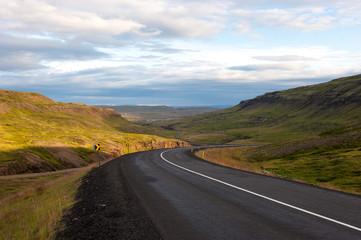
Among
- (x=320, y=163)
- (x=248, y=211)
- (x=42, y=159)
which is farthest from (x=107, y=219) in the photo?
(x=42, y=159)

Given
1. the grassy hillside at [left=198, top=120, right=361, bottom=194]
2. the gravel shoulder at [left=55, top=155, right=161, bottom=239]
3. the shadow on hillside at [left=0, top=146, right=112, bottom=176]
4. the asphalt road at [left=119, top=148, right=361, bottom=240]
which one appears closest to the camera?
the asphalt road at [left=119, top=148, right=361, bottom=240]

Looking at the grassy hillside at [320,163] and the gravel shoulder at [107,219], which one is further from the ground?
the gravel shoulder at [107,219]

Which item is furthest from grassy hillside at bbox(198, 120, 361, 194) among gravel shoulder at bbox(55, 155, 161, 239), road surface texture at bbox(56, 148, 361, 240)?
gravel shoulder at bbox(55, 155, 161, 239)

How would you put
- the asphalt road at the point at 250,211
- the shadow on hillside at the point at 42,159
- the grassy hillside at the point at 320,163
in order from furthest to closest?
the shadow on hillside at the point at 42,159 → the grassy hillside at the point at 320,163 → the asphalt road at the point at 250,211

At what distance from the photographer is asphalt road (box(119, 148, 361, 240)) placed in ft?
22.8

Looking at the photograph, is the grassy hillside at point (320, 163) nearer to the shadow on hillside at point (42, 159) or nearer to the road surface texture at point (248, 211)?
the road surface texture at point (248, 211)

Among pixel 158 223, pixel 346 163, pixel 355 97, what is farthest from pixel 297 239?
pixel 355 97

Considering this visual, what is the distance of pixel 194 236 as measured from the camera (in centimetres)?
679

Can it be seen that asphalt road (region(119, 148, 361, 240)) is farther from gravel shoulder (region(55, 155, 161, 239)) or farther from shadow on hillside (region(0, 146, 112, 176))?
shadow on hillside (region(0, 146, 112, 176))

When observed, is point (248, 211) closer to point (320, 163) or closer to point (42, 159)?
point (320, 163)

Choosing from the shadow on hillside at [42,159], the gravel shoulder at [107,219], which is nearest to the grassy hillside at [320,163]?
the gravel shoulder at [107,219]

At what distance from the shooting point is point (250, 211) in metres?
8.89

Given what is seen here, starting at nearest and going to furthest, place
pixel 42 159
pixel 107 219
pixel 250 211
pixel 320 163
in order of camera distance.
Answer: pixel 107 219 < pixel 250 211 < pixel 320 163 < pixel 42 159

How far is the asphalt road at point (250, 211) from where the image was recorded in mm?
6945
